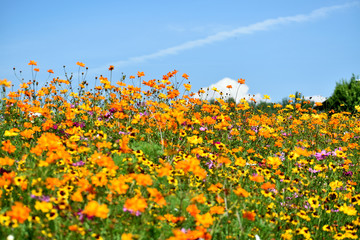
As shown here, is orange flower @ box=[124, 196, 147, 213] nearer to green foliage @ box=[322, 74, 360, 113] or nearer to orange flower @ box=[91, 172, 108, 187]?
orange flower @ box=[91, 172, 108, 187]

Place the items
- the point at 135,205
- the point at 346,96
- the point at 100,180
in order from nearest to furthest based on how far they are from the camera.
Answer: the point at 135,205, the point at 100,180, the point at 346,96

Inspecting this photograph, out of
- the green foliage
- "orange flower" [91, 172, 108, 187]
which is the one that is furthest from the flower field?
the green foliage

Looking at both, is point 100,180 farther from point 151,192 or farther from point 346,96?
point 346,96

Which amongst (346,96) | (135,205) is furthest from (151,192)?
(346,96)

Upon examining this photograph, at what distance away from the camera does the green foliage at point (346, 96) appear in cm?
1861

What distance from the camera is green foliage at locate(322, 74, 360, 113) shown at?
61.1ft

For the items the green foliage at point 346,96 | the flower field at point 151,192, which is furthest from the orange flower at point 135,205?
the green foliage at point 346,96

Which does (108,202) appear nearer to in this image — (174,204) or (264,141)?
(174,204)

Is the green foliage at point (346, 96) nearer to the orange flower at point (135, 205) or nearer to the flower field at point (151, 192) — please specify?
the flower field at point (151, 192)

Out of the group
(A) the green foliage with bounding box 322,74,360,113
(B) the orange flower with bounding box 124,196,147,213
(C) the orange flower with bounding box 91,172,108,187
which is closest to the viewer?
(B) the orange flower with bounding box 124,196,147,213

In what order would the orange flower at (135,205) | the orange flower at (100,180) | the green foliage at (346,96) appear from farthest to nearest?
the green foliage at (346,96)
the orange flower at (100,180)
the orange flower at (135,205)

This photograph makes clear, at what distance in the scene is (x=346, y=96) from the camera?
18703mm

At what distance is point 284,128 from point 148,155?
4.66 meters

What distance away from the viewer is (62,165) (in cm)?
360
